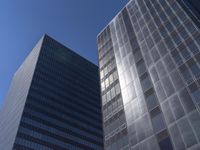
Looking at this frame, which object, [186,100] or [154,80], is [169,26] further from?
[186,100]

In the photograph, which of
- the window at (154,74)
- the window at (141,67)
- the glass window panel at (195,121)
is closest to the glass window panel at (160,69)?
the window at (154,74)

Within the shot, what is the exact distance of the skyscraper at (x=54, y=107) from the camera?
98875mm

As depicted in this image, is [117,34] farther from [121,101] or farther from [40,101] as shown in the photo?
[40,101]

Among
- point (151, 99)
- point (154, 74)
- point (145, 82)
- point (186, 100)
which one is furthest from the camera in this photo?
point (145, 82)

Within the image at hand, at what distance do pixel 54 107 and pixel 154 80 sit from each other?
282 feet

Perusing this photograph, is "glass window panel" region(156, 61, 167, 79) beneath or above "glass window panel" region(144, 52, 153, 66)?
beneath

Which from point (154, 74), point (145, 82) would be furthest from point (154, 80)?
point (145, 82)

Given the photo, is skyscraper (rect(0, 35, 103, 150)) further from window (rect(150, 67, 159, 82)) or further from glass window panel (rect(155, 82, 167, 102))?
glass window panel (rect(155, 82, 167, 102))

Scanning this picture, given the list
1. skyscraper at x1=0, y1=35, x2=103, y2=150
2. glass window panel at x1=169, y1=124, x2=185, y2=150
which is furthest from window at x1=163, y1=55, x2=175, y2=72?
skyscraper at x1=0, y1=35, x2=103, y2=150

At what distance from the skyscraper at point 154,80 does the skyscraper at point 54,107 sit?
5536cm

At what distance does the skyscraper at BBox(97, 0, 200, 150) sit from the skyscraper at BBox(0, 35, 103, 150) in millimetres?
55364

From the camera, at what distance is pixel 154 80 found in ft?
125

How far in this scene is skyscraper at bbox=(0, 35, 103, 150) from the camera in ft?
324

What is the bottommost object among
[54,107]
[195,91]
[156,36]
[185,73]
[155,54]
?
[195,91]
